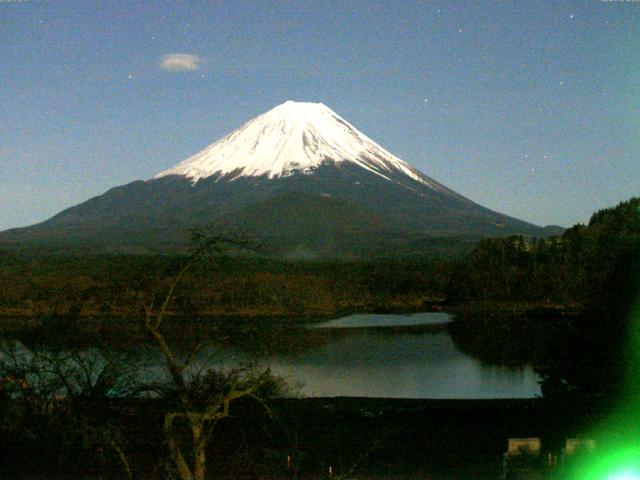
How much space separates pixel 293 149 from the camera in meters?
110

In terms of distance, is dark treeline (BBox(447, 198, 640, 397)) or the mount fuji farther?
the mount fuji

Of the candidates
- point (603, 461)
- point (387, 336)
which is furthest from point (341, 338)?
point (603, 461)

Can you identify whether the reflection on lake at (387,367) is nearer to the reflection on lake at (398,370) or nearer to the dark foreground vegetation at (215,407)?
the reflection on lake at (398,370)

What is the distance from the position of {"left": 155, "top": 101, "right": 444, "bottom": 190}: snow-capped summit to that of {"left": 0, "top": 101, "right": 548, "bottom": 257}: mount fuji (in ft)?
0.46

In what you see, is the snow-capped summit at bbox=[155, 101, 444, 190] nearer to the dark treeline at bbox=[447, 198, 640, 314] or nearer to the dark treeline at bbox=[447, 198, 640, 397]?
the dark treeline at bbox=[447, 198, 640, 314]

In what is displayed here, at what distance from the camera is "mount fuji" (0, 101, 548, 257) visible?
76875 mm

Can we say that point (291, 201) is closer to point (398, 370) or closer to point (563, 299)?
point (563, 299)

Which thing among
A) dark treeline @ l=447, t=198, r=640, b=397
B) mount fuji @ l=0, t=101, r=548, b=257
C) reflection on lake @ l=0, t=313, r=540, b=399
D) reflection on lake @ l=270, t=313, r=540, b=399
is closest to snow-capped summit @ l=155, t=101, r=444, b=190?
mount fuji @ l=0, t=101, r=548, b=257

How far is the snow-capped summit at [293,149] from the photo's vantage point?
4213 inches

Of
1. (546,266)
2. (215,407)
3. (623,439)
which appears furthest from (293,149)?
(215,407)

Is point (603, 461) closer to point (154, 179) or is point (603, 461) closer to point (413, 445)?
point (413, 445)

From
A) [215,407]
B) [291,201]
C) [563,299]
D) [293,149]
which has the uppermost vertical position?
[293,149]

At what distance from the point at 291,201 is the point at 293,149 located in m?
21.6

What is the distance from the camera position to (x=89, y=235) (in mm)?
77500
